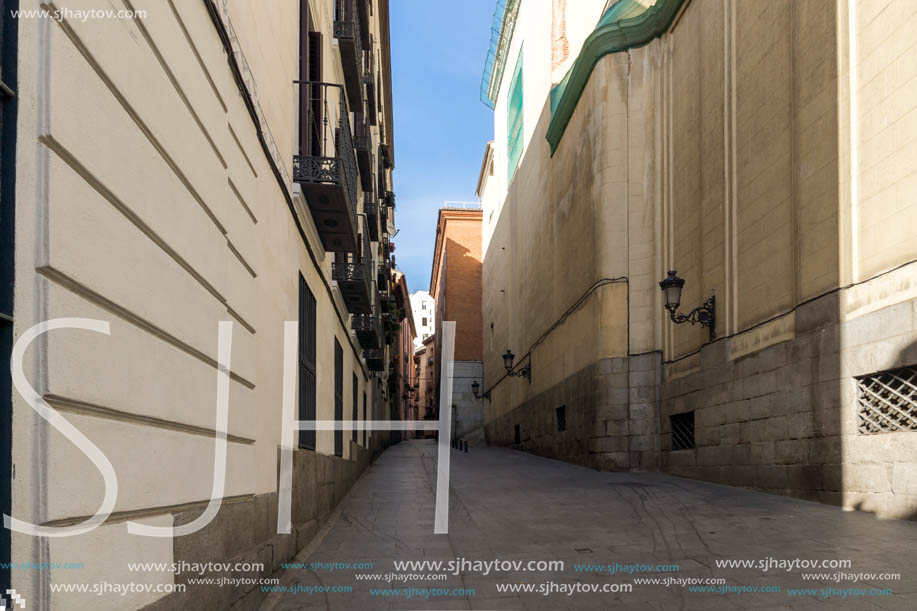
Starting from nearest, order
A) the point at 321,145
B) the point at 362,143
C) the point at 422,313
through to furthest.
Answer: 1. the point at 321,145
2. the point at 362,143
3. the point at 422,313

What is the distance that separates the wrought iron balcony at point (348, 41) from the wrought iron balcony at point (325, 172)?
1.42 m

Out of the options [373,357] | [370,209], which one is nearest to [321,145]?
[370,209]

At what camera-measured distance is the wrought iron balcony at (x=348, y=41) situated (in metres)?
11.4

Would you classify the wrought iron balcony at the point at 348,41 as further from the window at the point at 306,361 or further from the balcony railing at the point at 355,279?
the window at the point at 306,361

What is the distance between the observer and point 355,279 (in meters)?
12.0

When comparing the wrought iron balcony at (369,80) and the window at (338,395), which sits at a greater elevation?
the wrought iron balcony at (369,80)

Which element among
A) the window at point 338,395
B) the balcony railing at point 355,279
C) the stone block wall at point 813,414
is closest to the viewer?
the stone block wall at point 813,414

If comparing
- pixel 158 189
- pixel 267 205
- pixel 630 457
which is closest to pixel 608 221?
pixel 630 457

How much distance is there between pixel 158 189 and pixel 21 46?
117cm

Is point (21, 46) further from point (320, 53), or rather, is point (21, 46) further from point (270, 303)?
point (320, 53)

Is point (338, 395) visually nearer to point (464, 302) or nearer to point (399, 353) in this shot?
point (399, 353)

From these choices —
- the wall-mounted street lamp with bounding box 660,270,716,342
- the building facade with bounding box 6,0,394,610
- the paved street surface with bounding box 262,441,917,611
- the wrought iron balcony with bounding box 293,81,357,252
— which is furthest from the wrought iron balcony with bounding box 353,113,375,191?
the building facade with bounding box 6,0,394,610

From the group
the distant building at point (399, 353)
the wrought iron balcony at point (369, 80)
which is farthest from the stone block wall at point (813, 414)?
the distant building at point (399, 353)

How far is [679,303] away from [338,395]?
20.6 feet
